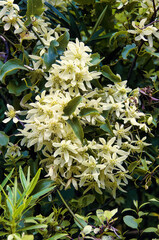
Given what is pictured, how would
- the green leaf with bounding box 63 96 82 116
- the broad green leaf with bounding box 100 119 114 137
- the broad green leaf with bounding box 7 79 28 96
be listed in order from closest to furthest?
1. the green leaf with bounding box 63 96 82 116
2. the broad green leaf with bounding box 100 119 114 137
3. the broad green leaf with bounding box 7 79 28 96

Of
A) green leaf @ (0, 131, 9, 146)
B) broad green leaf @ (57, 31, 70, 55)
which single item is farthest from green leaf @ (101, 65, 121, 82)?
green leaf @ (0, 131, 9, 146)

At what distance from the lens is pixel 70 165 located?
90cm

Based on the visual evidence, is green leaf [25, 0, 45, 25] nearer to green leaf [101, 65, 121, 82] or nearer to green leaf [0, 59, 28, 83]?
green leaf [0, 59, 28, 83]

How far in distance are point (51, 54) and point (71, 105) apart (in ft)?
0.73

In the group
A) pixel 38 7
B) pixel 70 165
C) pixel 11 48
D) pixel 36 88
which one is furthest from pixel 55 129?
pixel 11 48

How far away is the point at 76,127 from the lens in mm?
876

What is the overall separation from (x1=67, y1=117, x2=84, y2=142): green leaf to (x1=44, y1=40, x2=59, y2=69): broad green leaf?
0.21m

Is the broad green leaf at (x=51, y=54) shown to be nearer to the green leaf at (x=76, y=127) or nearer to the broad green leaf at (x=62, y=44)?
the broad green leaf at (x=62, y=44)

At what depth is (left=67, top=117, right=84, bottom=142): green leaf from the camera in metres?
0.86

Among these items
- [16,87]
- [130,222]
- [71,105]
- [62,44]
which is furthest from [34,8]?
[130,222]

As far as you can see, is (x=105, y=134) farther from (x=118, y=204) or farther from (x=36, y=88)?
(x=118, y=204)

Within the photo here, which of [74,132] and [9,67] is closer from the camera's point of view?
[74,132]

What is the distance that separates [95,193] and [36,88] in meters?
0.39

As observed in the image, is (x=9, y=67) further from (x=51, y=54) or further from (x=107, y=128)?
(x=107, y=128)
